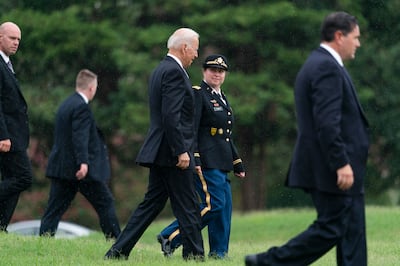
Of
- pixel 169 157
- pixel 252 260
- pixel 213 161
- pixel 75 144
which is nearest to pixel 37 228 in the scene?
pixel 75 144

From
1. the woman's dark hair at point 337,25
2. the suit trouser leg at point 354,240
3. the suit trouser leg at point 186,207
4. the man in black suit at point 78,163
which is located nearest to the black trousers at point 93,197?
the man in black suit at point 78,163

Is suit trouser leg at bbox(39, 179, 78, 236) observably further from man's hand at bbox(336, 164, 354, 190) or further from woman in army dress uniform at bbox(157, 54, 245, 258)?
man's hand at bbox(336, 164, 354, 190)

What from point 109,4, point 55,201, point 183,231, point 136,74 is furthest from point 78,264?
point 109,4

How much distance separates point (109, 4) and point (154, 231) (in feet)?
30.5

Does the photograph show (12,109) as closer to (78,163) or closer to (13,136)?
(13,136)

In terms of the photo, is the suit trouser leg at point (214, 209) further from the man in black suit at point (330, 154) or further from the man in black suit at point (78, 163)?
the man in black suit at point (330, 154)

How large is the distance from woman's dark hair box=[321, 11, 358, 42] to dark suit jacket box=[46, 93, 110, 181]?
518 centimetres

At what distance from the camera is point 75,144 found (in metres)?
12.6

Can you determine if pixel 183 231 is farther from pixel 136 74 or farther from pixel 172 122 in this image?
pixel 136 74

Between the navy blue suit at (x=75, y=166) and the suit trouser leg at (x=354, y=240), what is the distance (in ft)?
17.1

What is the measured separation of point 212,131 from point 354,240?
10.3 ft

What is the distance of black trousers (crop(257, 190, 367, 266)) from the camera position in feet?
25.6

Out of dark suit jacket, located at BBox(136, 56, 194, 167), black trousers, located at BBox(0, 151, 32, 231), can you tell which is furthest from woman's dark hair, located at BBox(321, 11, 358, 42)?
black trousers, located at BBox(0, 151, 32, 231)

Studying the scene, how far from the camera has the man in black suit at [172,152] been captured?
9.65 metres
